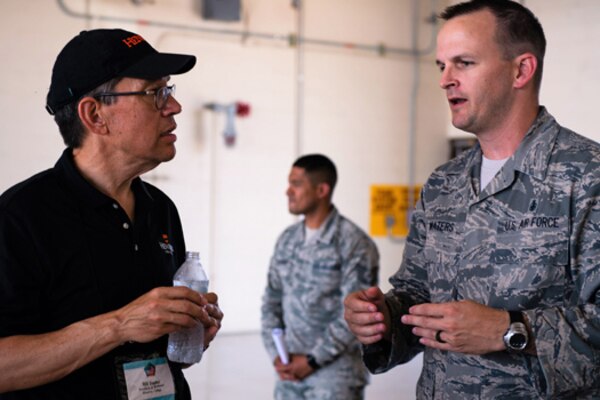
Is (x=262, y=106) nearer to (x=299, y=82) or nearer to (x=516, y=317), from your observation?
(x=299, y=82)

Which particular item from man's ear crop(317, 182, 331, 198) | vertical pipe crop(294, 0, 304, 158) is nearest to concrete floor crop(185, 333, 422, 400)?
man's ear crop(317, 182, 331, 198)

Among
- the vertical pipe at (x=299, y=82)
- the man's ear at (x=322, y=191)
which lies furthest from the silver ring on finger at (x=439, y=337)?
the vertical pipe at (x=299, y=82)

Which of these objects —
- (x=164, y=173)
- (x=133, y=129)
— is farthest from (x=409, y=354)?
→ (x=164, y=173)

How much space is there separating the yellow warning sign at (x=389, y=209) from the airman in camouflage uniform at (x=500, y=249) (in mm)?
6302

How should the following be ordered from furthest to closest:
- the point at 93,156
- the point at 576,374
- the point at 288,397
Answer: the point at 288,397, the point at 93,156, the point at 576,374

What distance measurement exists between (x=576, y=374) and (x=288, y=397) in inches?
87.6

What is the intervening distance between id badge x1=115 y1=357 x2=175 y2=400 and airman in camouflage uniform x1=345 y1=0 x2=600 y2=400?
0.53m

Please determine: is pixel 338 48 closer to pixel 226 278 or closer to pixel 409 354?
pixel 226 278

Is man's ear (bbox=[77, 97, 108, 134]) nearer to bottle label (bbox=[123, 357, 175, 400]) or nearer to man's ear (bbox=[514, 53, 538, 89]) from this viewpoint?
bottle label (bbox=[123, 357, 175, 400])

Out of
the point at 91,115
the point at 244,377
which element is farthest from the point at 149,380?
the point at 244,377

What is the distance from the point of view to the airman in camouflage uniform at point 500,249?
5.90ft

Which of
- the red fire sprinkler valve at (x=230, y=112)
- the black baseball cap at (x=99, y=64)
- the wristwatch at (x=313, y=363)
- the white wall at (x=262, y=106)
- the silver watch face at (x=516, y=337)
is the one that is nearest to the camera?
the silver watch face at (x=516, y=337)

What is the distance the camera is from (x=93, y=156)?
195 cm

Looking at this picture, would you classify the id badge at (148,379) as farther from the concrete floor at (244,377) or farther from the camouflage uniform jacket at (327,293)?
the concrete floor at (244,377)
